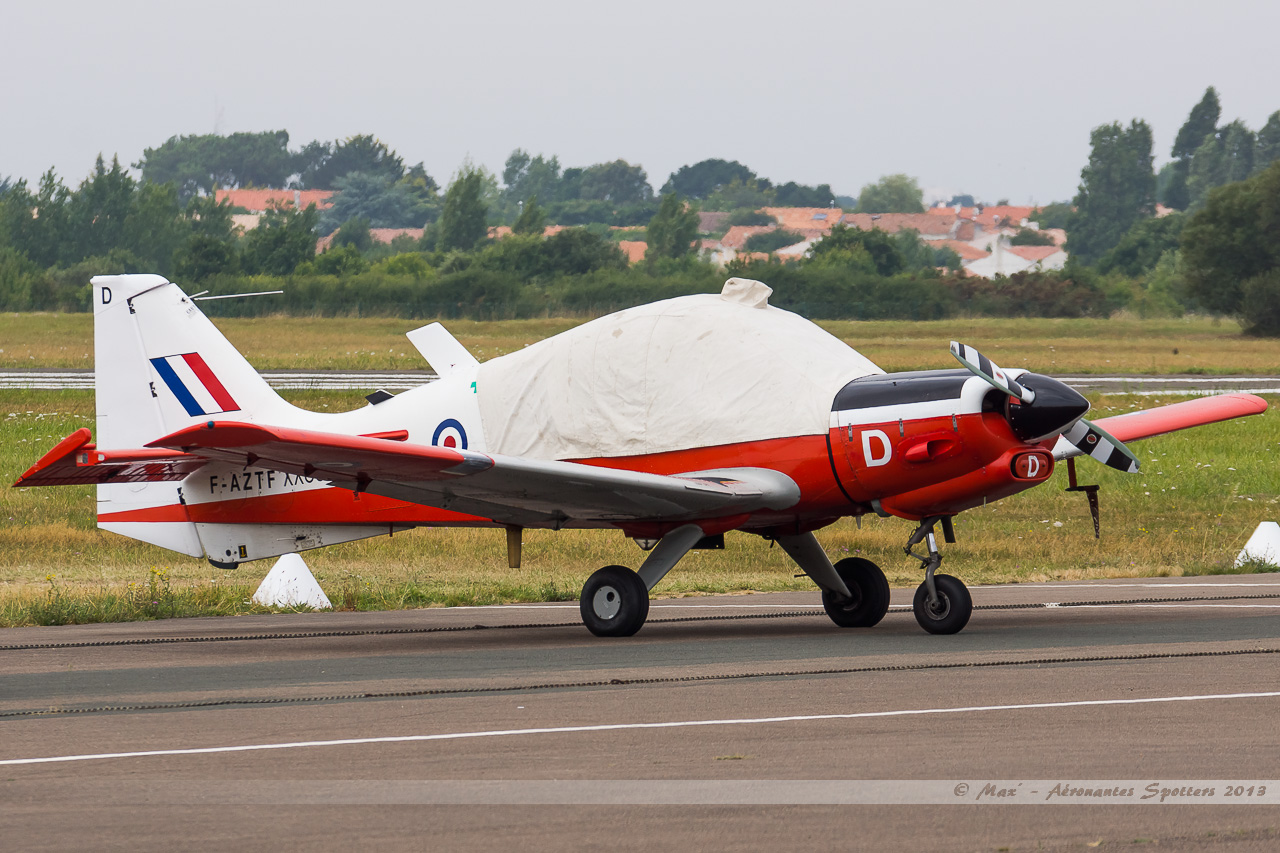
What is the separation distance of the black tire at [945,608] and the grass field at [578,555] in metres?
4.90

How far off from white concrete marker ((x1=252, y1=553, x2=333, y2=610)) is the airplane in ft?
4.14

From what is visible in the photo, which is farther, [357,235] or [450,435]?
[357,235]

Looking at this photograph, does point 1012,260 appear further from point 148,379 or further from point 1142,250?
point 148,379

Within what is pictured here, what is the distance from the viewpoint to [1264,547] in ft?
58.7

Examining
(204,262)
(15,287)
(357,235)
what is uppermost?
(357,235)

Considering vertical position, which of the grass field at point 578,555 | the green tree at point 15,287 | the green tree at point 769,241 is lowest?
the grass field at point 578,555

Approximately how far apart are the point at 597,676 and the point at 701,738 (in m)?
2.43

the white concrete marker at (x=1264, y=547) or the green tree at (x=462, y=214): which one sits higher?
the green tree at (x=462, y=214)

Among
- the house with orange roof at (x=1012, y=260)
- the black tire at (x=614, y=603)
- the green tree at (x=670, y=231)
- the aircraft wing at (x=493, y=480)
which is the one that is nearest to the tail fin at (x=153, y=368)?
the aircraft wing at (x=493, y=480)

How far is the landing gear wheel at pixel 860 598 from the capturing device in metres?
13.1

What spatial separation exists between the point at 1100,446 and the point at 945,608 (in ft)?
6.46

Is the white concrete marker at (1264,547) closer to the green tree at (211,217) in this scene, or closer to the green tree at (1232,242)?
the green tree at (1232,242)

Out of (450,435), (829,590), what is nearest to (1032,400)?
(829,590)

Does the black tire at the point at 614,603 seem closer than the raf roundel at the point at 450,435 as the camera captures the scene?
Yes
